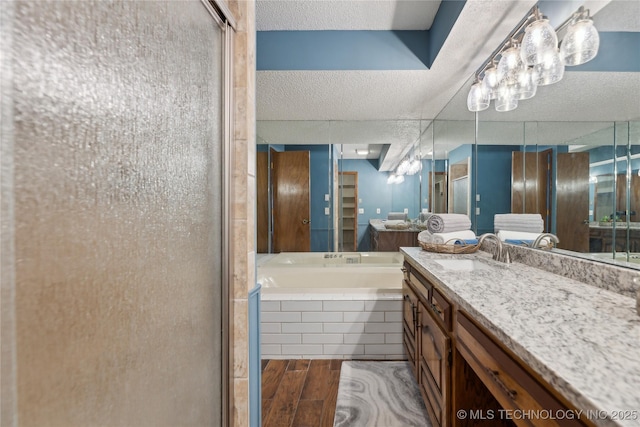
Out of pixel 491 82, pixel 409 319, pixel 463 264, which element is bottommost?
pixel 409 319

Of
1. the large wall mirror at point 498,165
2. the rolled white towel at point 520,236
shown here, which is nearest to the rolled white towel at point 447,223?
the large wall mirror at point 498,165

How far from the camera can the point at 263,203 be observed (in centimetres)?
367

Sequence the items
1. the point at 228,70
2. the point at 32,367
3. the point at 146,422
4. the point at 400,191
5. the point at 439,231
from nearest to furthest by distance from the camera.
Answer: the point at 32,367 → the point at 146,422 → the point at 228,70 → the point at 439,231 → the point at 400,191

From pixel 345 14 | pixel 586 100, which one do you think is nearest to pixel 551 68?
pixel 586 100

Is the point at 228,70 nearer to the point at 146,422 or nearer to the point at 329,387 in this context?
the point at 146,422

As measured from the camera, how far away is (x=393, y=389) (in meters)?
1.74

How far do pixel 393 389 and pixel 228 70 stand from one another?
1.95 metres

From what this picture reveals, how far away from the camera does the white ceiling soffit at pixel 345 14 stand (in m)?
1.83

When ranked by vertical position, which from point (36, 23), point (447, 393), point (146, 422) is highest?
point (36, 23)

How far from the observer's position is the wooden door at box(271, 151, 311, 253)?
364 centimetres

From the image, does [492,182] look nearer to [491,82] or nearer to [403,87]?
[491,82]

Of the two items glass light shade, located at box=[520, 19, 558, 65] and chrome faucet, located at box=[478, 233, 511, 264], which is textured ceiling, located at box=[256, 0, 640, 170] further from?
chrome faucet, located at box=[478, 233, 511, 264]

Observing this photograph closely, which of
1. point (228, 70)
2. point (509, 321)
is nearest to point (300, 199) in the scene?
point (228, 70)

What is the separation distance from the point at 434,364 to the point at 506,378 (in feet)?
2.00
